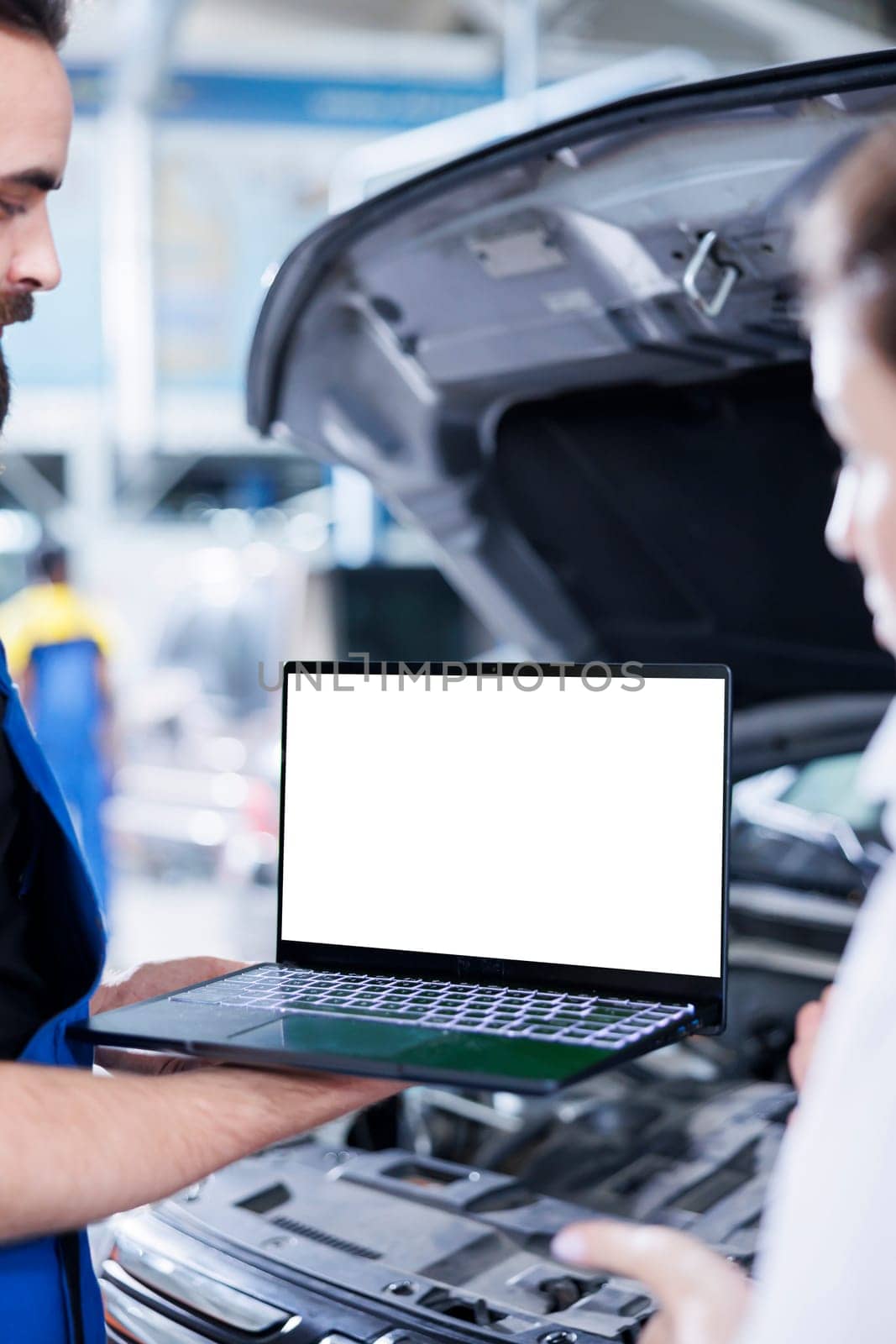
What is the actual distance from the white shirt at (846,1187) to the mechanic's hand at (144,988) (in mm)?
643

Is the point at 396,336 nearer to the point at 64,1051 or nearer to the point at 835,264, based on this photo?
the point at 64,1051

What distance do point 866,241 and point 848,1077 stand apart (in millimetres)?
350

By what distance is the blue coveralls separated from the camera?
0.90 metres

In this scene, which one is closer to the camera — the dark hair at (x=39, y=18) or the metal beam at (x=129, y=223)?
the dark hair at (x=39, y=18)

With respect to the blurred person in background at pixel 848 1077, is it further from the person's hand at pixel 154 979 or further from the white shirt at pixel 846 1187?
the person's hand at pixel 154 979

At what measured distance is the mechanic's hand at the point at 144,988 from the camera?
109 centimetres

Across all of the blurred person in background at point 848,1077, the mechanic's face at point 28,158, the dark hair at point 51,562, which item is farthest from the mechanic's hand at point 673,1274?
the dark hair at point 51,562

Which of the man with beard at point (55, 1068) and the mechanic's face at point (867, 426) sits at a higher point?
the mechanic's face at point (867, 426)

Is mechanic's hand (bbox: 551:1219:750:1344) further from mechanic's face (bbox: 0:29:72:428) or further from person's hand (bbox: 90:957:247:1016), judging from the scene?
mechanic's face (bbox: 0:29:72:428)

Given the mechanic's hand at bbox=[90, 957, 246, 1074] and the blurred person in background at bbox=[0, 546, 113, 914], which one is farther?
the blurred person in background at bbox=[0, 546, 113, 914]

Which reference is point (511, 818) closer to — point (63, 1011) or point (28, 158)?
point (63, 1011)

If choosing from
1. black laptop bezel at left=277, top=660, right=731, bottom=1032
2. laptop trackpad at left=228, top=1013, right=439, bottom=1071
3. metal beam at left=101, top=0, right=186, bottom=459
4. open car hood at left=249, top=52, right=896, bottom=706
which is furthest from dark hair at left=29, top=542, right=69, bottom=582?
laptop trackpad at left=228, top=1013, right=439, bottom=1071

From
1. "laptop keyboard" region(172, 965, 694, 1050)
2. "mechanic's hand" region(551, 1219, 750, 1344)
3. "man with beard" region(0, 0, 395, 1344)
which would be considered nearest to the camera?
"mechanic's hand" region(551, 1219, 750, 1344)

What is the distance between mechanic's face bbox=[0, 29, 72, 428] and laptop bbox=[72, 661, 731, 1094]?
0.39 metres
